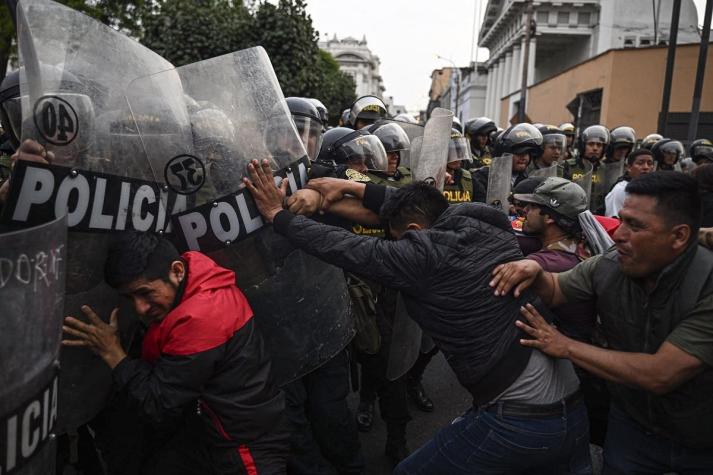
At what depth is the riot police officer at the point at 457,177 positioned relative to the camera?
4761 mm

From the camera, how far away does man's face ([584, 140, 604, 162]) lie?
6.92 metres

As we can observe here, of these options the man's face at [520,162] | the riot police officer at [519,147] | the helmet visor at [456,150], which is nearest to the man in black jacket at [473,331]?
the helmet visor at [456,150]

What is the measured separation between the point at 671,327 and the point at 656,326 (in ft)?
0.16

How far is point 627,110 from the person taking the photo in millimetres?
19281

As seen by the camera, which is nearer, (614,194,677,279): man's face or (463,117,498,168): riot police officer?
(614,194,677,279): man's face

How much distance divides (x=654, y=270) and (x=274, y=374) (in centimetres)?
147

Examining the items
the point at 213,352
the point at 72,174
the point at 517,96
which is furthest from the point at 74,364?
the point at 517,96

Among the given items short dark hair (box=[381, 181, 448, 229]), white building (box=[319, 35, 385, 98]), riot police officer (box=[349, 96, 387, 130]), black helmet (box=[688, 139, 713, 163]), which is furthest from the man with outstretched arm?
white building (box=[319, 35, 385, 98])

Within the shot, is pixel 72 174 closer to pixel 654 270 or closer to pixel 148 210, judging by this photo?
pixel 148 210

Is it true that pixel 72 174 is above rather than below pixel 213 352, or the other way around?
above

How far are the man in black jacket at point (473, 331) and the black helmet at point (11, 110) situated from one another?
3.92 ft

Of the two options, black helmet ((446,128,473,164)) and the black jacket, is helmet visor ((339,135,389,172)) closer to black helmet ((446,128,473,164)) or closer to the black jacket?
black helmet ((446,128,473,164))

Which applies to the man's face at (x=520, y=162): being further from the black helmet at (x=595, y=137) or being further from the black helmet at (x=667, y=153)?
the black helmet at (x=667, y=153)

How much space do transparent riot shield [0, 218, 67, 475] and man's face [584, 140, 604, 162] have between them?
6.64 m
